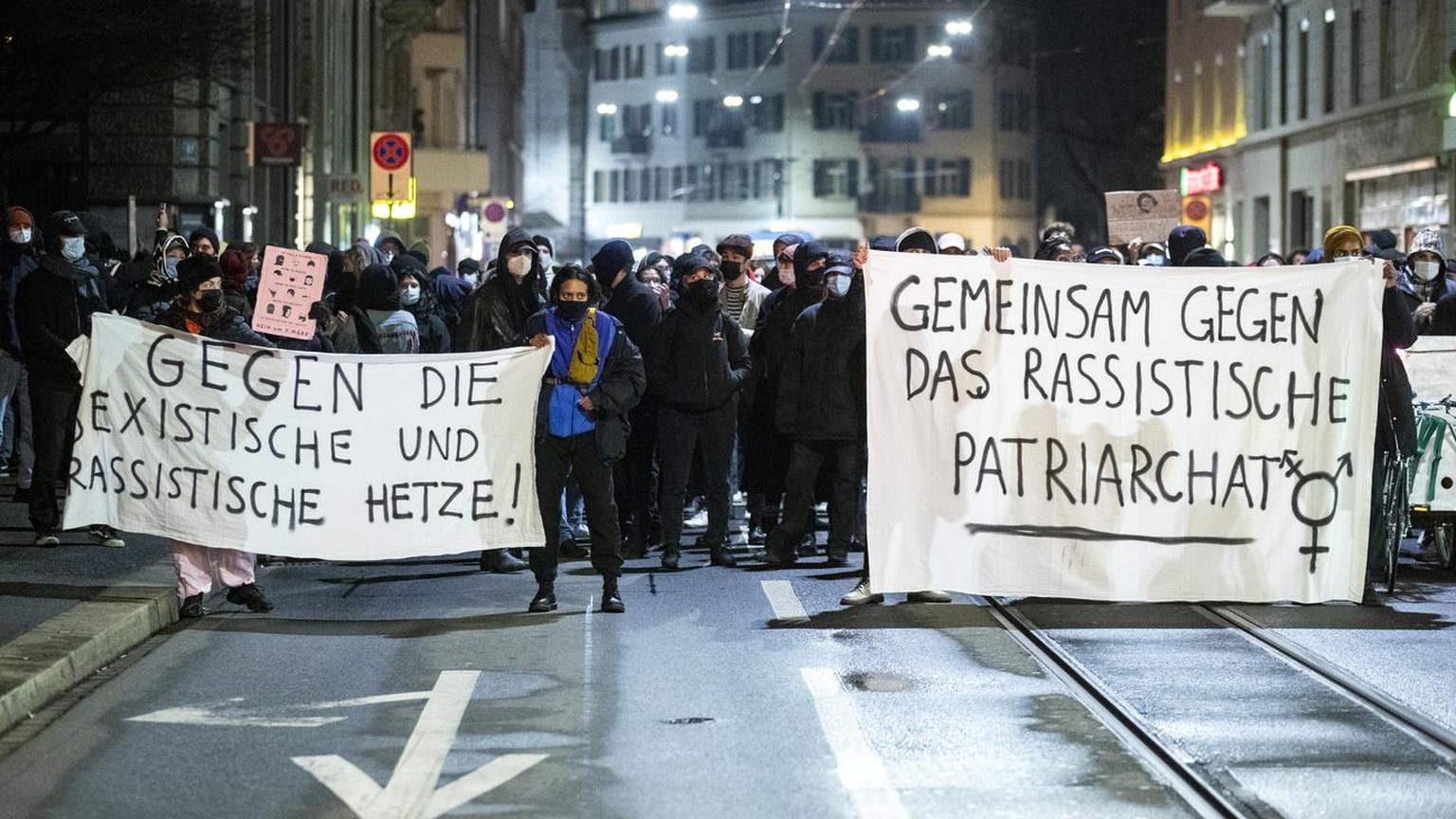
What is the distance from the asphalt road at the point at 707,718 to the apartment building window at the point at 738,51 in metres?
91.9

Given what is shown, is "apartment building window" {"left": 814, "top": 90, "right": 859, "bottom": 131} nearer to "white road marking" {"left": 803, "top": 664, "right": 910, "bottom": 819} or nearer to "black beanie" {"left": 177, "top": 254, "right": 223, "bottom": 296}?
"black beanie" {"left": 177, "top": 254, "right": 223, "bottom": 296}

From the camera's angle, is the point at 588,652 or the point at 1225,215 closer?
the point at 588,652

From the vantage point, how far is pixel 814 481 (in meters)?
13.8

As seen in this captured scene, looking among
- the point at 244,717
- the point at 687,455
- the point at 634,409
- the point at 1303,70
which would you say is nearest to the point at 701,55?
the point at 1303,70

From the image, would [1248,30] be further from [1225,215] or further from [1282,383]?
[1282,383]

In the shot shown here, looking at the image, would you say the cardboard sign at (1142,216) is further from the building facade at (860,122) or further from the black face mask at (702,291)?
the building facade at (860,122)

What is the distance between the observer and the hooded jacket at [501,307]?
44.5 ft

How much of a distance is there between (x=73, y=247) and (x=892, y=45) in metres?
87.5

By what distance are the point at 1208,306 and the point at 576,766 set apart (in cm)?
514

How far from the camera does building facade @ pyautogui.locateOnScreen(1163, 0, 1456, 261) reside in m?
36.8

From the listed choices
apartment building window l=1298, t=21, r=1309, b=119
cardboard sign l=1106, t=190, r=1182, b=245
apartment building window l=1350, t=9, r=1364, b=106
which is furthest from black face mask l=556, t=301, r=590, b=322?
apartment building window l=1298, t=21, r=1309, b=119

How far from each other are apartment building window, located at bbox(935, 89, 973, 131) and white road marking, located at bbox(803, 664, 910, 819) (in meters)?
90.1

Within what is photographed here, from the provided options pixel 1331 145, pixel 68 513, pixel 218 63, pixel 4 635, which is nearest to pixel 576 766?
pixel 4 635

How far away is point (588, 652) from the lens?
10.7 metres
